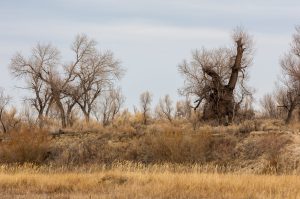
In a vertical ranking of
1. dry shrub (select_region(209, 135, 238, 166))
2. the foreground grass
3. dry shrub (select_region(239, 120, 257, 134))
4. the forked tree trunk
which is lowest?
the foreground grass

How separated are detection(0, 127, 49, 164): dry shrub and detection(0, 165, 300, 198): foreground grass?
13.8 metres

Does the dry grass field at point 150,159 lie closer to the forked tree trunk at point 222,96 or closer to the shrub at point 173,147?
the shrub at point 173,147

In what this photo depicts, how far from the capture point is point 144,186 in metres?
19.7

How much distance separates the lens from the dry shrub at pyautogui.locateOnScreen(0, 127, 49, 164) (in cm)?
3722

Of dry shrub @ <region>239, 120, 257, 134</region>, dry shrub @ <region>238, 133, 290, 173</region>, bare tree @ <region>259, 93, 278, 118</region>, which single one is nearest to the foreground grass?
dry shrub @ <region>238, 133, 290, 173</region>

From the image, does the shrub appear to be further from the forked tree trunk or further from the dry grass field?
the forked tree trunk

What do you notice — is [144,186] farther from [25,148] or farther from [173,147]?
[25,148]

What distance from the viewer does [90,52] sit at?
63.9 m

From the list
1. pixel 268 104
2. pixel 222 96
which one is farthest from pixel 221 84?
pixel 268 104

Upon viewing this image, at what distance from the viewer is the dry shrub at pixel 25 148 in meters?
37.2

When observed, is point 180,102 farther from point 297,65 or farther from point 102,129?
point 102,129

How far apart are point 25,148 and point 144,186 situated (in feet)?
64.8

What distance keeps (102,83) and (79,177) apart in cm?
3976

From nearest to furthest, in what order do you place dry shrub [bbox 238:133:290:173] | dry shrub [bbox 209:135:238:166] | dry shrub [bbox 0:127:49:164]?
1. dry shrub [bbox 238:133:290:173]
2. dry shrub [bbox 209:135:238:166]
3. dry shrub [bbox 0:127:49:164]
